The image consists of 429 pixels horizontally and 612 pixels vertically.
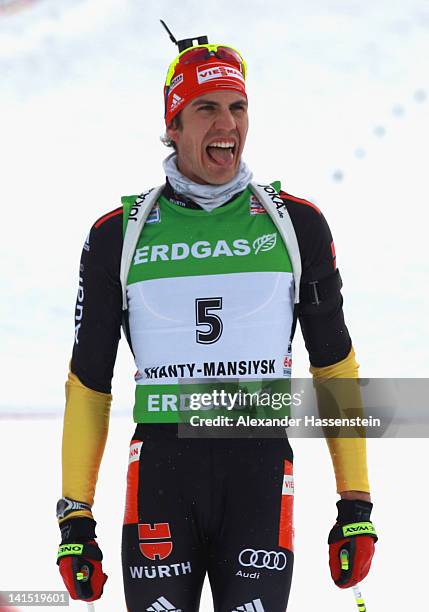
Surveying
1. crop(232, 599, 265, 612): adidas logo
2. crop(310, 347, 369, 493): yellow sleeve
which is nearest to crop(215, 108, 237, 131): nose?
crop(310, 347, 369, 493): yellow sleeve

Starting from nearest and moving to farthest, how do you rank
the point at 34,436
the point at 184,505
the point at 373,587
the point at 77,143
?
1. the point at 184,505
2. the point at 373,587
3. the point at 34,436
4. the point at 77,143

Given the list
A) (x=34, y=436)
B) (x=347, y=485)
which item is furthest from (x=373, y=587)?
(x=34, y=436)

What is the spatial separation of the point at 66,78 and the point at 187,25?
1.27 m

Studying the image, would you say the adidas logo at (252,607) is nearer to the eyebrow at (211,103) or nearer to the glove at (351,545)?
the glove at (351,545)

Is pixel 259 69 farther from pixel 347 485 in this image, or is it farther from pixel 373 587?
pixel 347 485

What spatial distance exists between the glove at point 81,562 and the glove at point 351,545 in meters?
0.60

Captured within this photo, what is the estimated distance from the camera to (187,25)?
1054cm

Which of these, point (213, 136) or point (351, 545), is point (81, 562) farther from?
point (213, 136)

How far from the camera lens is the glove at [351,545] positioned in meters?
2.84

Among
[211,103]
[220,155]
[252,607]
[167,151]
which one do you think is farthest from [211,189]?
[167,151]

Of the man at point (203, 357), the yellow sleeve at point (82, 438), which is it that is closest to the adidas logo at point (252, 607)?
the man at point (203, 357)

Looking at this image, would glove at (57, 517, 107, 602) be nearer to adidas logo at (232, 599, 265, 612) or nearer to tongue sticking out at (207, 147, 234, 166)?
adidas logo at (232, 599, 265, 612)

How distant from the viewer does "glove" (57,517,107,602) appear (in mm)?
2801

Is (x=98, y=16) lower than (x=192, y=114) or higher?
higher
